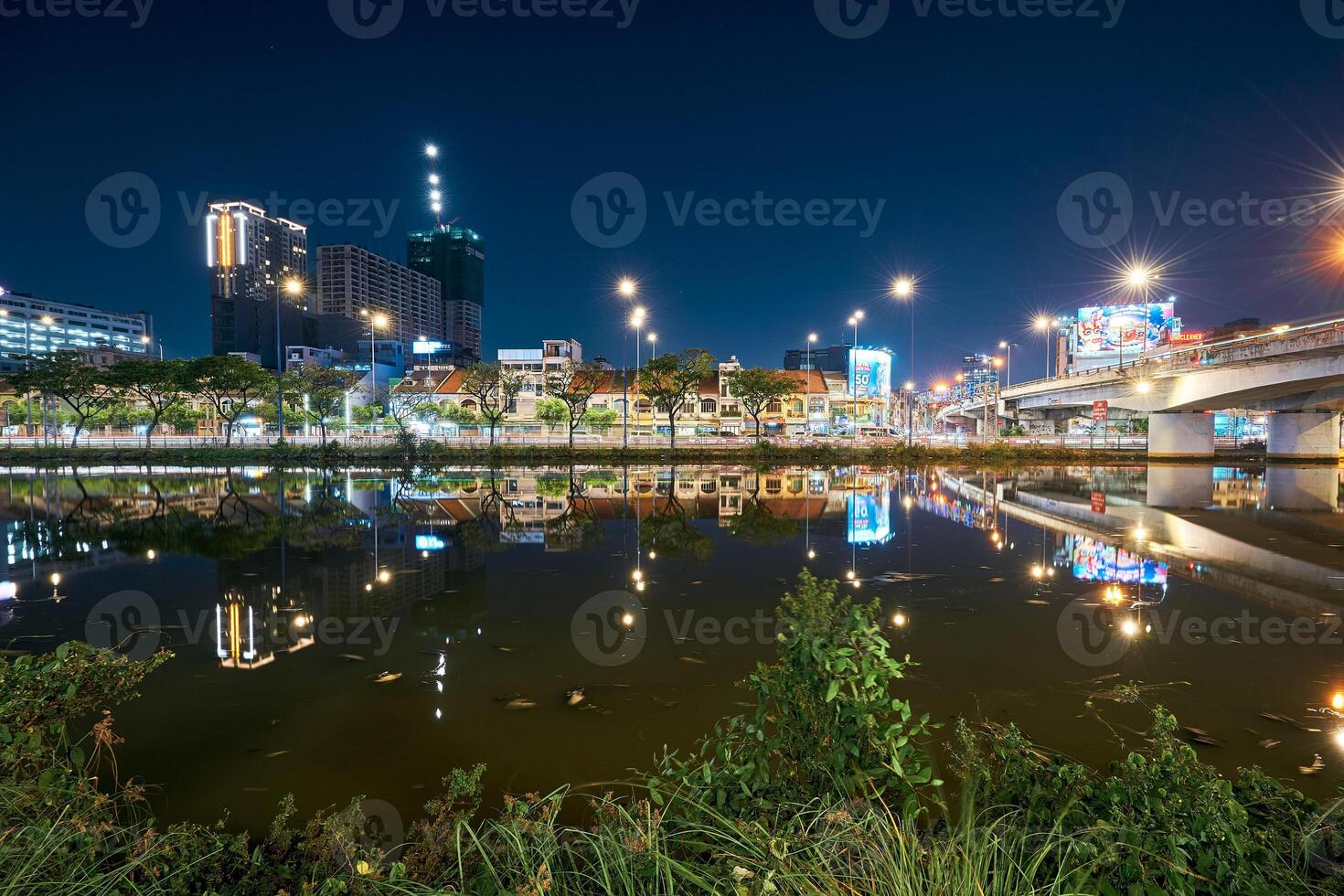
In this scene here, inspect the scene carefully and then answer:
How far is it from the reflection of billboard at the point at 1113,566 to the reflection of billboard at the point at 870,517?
13.5ft

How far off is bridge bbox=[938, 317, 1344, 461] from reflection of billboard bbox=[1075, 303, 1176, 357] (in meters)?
63.4

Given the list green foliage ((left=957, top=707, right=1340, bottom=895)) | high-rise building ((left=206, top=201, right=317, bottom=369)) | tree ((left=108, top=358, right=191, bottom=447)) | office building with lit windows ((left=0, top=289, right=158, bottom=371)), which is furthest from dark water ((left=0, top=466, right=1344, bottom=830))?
office building with lit windows ((left=0, top=289, right=158, bottom=371))

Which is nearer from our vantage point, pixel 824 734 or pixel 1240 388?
pixel 824 734

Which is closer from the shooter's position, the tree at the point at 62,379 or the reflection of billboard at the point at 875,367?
the tree at the point at 62,379

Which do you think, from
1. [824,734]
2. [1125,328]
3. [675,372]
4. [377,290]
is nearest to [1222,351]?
[675,372]

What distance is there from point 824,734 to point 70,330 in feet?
633

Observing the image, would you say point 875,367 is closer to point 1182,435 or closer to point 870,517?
point 1182,435

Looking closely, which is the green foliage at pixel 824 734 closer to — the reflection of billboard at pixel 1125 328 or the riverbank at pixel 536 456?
the riverbank at pixel 536 456

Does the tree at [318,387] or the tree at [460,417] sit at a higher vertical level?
the tree at [318,387]

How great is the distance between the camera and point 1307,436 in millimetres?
41062

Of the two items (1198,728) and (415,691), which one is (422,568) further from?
(1198,728)

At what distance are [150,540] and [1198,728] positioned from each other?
19504 millimetres

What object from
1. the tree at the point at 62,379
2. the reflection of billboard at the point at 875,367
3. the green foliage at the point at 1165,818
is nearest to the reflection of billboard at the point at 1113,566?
the green foliage at the point at 1165,818

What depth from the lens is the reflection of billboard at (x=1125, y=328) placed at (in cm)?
9925
